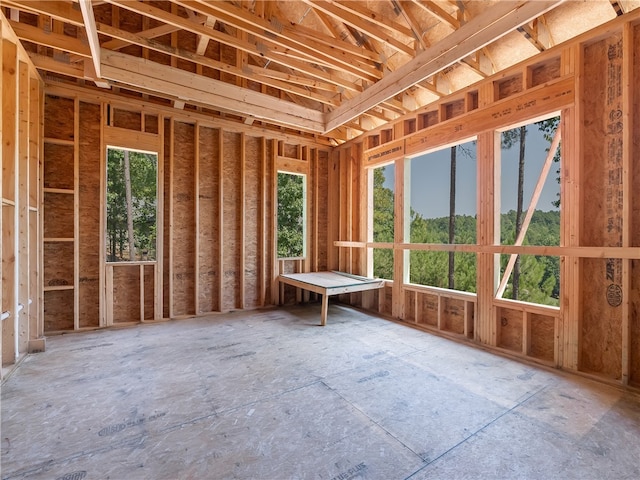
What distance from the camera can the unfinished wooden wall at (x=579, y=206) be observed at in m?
3.02

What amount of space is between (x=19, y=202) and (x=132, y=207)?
789cm

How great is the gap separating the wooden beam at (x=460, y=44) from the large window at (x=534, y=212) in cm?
545

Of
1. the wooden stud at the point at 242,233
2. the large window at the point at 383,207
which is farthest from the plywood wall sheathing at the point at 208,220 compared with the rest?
the large window at the point at 383,207

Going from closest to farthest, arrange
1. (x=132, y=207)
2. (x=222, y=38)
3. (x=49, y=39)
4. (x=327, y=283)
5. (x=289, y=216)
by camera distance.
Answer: (x=49, y=39)
(x=222, y=38)
(x=327, y=283)
(x=132, y=207)
(x=289, y=216)

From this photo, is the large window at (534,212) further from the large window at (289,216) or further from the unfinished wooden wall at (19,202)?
the unfinished wooden wall at (19,202)

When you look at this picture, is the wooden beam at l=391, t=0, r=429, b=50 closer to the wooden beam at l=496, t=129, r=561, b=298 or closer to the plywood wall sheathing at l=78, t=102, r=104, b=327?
the wooden beam at l=496, t=129, r=561, b=298

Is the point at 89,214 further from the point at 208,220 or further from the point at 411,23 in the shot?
the point at 411,23

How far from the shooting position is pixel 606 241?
318 centimetres

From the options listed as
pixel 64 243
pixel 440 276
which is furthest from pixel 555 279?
pixel 64 243

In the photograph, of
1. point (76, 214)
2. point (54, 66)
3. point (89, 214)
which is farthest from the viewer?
point (89, 214)

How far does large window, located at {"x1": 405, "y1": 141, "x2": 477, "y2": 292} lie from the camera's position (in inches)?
377

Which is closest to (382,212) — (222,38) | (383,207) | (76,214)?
(383,207)

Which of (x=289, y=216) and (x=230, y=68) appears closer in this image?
(x=230, y=68)

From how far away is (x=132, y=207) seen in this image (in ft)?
35.4
